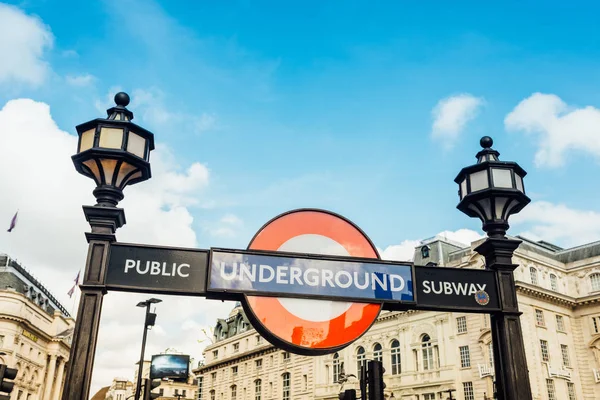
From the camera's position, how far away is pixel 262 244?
→ 4.91 m

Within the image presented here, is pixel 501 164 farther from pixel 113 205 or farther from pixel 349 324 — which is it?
pixel 113 205

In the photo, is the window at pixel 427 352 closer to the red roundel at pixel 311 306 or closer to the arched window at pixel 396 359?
the arched window at pixel 396 359

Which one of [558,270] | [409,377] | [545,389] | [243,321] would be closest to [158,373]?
[409,377]

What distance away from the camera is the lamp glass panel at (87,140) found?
496cm

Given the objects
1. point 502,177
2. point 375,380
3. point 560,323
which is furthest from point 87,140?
point 560,323

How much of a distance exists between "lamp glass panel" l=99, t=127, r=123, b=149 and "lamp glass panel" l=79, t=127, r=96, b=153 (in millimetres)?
93

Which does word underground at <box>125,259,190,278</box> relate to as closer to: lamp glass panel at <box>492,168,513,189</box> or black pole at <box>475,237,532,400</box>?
black pole at <box>475,237,532,400</box>

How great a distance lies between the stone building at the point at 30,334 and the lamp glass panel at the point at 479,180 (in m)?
65.6

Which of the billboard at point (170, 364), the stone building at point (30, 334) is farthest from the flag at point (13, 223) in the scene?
the billboard at point (170, 364)

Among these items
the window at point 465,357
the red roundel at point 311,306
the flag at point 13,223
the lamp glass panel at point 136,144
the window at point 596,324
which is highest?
the flag at point 13,223

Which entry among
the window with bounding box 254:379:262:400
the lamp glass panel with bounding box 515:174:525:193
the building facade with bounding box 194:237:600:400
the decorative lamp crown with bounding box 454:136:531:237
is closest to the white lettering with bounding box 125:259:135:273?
the decorative lamp crown with bounding box 454:136:531:237

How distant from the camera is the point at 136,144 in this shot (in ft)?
16.5

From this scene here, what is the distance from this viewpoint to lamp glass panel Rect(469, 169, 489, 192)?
566cm

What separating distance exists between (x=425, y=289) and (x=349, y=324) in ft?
2.96
